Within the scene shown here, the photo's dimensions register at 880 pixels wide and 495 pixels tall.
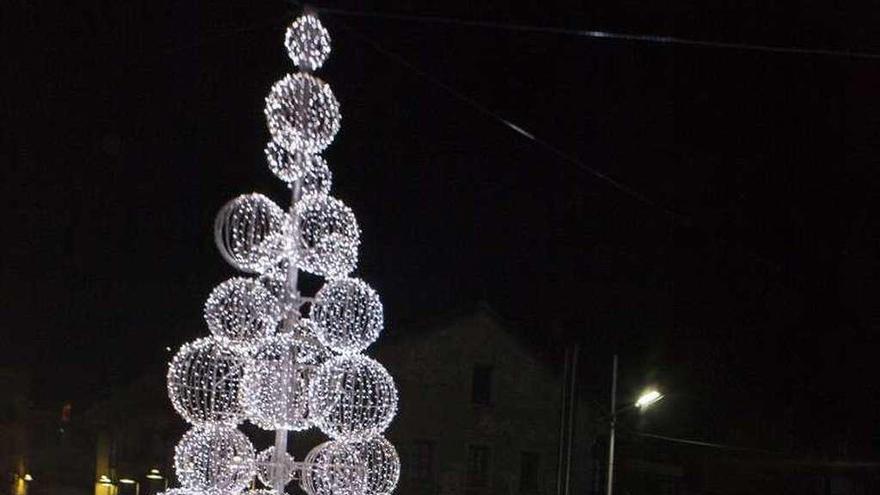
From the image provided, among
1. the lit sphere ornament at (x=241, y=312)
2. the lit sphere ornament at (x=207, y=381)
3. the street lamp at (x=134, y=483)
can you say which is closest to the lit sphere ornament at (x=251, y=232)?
the lit sphere ornament at (x=241, y=312)

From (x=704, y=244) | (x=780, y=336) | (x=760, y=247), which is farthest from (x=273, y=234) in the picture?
(x=780, y=336)

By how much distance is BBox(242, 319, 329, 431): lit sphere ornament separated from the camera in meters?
5.96

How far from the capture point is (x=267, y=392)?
5.97 m

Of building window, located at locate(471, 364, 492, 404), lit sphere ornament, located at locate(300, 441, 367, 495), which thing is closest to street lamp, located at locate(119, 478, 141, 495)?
building window, located at locate(471, 364, 492, 404)

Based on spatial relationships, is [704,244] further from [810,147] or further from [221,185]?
[221,185]

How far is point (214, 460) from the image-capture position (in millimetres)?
6047

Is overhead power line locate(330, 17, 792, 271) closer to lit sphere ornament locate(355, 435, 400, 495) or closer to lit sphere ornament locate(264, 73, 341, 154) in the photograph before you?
lit sphere ornament locate(264, 73, 341, 154)

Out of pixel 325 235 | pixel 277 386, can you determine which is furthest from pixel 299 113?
pixel 277 386

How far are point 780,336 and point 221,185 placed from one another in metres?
6.99

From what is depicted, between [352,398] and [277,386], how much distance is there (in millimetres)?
366

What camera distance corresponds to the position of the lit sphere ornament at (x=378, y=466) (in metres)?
6.26

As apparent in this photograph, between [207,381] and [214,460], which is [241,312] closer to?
[207,381]

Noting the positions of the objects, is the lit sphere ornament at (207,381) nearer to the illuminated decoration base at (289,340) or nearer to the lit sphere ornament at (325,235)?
the illuminated decoration base at (289,340)

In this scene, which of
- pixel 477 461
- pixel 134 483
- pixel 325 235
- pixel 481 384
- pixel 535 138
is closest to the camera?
pixel 325 235
